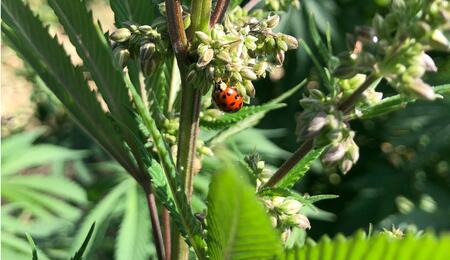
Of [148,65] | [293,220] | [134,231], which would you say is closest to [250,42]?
[148,65]

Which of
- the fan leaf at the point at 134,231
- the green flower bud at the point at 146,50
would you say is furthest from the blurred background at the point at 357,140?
the green flower bud at the point at 146,50

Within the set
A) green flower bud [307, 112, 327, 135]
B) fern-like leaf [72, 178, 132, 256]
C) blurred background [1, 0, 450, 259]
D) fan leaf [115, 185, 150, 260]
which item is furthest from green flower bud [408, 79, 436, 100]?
blurred background [1, 0, 450, 259]

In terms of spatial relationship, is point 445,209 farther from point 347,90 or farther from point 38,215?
point 347,90

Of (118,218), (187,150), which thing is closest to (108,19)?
(118,218)

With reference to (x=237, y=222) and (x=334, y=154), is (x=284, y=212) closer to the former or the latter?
(x=334, y=154)

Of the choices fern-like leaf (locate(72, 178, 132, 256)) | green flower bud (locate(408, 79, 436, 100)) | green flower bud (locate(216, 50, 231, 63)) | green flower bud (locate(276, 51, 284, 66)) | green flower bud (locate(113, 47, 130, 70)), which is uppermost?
green flower bud (locate(113, 47, 130, 70))

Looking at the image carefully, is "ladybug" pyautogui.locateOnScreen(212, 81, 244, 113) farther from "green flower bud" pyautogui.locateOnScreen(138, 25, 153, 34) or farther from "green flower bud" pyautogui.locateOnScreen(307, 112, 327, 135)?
"green flower bud" pyautogui.locateOnScreen(307, 112, 327, 135)
